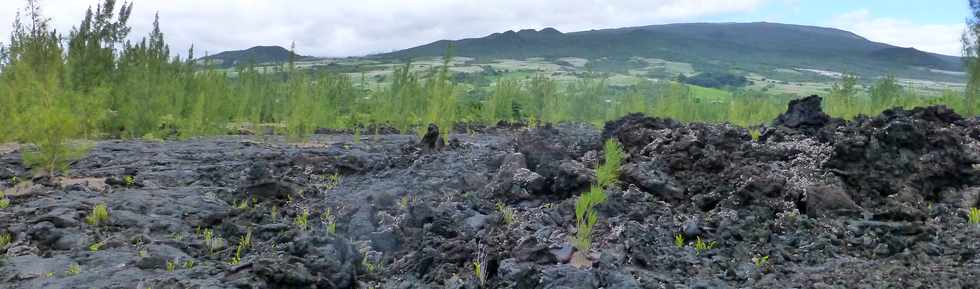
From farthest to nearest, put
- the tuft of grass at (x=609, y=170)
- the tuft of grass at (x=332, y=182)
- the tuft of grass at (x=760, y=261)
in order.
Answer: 1. the tuft of grass at (x=332, y=182)
2. the tuft of grass at (x=609, y=170)
3. the tuft of grass at (x=760, y=261)

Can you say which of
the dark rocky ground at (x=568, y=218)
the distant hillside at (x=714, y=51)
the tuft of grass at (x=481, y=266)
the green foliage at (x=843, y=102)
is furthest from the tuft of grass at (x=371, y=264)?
the distant hillside at (x=714, y=51)

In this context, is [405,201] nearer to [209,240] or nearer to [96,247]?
[209,240]

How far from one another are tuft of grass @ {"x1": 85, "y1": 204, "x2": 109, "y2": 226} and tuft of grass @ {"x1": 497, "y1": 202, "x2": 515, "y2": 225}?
385 cm

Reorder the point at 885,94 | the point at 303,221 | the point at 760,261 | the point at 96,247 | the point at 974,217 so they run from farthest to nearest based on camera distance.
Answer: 1. the point at 885,94
2. the point at 303,221
3. the point at 96,247
4. the point at 974,217
5. the point at 760,261

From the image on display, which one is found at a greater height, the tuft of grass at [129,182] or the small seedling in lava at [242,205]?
the tuft of grass at [129,182]

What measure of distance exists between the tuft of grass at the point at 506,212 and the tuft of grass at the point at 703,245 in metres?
1.70

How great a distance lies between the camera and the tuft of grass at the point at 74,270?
18.8 ft

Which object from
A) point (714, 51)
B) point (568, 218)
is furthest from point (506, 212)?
point (714, 51)

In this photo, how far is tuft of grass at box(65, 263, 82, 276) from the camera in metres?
5.72

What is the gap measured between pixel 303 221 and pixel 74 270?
7.81 feet

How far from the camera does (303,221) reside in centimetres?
781

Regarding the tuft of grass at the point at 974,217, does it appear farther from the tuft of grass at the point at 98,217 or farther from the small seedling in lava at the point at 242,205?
the tuft of grass at the point at 98,217

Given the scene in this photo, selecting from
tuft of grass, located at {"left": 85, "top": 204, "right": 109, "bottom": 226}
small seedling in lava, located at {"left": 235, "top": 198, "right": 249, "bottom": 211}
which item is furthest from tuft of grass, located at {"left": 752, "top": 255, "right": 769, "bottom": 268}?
tuft of grass, located at {"left": 85, "top": 204, "right": 109, "bottom": 226}

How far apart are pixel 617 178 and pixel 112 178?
21.1 feet
